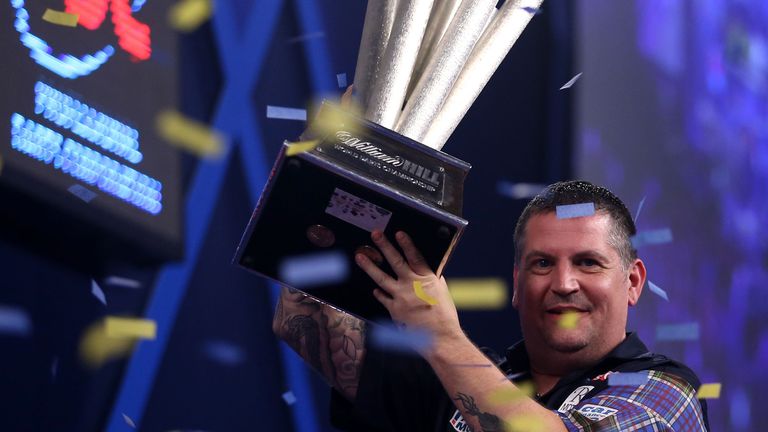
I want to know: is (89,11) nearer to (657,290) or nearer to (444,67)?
(444,67)

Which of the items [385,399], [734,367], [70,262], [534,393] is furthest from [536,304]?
[734,367]

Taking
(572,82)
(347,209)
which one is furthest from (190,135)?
(572,82)

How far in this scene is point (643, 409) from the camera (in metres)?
1.77

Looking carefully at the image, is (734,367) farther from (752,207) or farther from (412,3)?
(412,3)

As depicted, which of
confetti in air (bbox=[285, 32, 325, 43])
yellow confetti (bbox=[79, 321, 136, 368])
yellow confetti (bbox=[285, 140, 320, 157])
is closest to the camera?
yellow confetti (bbox=[285, 140, 320, 157])

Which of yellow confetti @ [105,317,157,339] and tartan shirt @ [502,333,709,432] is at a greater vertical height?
tartan shirt @ [502,333,709,432]

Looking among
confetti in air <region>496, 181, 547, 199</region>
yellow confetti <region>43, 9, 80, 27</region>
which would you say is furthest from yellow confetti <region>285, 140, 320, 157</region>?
confetti in air <region>496, 181, 547, 199</region>

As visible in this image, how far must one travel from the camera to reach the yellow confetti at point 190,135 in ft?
8.27

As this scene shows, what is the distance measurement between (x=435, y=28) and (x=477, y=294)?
1.54 meters

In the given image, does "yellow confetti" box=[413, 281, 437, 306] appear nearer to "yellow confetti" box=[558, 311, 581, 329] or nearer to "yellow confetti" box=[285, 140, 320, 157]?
"yellow confetti" box=[285, 140, 320, 157]

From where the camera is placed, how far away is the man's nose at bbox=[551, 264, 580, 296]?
1.99 m

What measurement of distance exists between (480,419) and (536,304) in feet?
1.30

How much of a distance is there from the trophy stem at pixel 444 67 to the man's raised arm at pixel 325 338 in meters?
0.36

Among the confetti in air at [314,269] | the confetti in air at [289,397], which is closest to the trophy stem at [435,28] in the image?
the confetti in air at [314,269]
